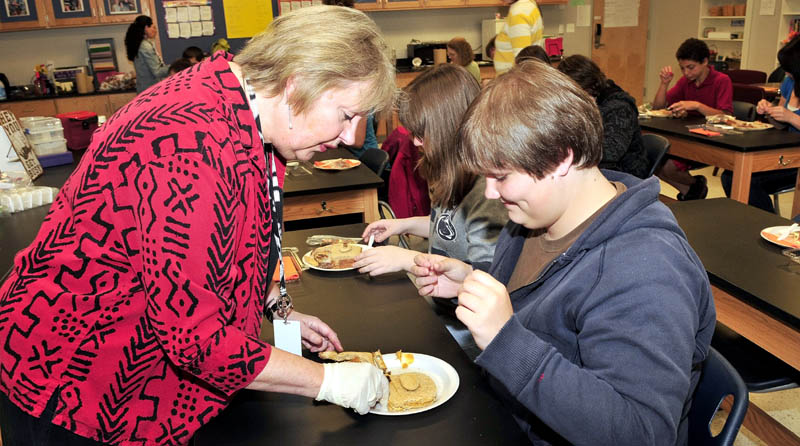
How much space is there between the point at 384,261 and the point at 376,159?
1.95 meters

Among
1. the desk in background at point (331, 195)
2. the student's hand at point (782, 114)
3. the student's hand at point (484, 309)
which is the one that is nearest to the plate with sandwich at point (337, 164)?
the desk in background at point (331, 195)

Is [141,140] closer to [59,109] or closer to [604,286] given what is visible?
[604,286]

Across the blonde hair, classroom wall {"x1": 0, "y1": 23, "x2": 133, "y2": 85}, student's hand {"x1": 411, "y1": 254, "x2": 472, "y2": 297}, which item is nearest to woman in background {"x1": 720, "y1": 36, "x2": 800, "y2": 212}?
student's hand {"x1": 411, "y1": 254, "x2": 472, "y2": 297}

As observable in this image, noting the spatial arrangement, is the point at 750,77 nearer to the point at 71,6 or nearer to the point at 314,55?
the point at 314,55

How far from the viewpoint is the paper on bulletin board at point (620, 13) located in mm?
7875

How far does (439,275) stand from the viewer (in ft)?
5.39

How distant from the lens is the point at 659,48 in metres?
8.16

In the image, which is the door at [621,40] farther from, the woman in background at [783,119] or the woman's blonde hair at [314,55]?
the woman's blonde hair at [314,55]

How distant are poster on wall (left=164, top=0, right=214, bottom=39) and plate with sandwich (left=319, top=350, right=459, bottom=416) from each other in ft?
20.4

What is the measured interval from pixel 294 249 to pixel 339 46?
1.10 m

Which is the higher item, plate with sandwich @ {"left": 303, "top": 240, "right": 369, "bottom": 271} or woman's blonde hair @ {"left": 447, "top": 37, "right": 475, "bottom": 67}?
woman's blonde hair @ {"left": 447, "top": 37, "right": 475, "bottom": 67}

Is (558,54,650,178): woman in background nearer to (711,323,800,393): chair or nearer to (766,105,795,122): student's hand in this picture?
(766,105,795,122): student's hand

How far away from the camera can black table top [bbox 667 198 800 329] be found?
64.1 inches

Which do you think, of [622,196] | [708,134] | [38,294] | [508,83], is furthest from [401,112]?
[708,134]
